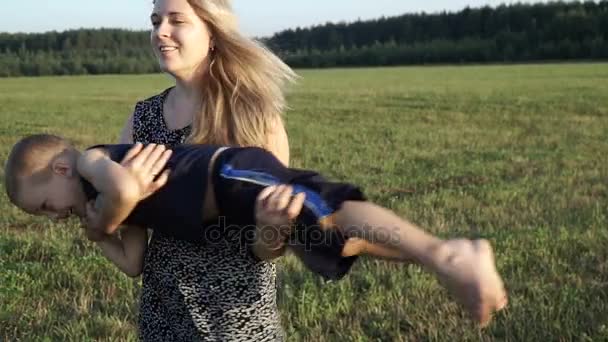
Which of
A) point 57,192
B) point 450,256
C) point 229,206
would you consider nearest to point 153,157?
point 229,206

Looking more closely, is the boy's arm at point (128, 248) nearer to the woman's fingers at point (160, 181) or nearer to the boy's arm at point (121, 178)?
the boy's arm at point (121, 178)

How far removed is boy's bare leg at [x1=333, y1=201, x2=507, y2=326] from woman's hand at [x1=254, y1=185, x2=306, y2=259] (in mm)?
174

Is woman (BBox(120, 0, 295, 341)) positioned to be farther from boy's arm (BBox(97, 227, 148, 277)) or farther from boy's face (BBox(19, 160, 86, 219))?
boy's face (BBox(19, 160, 86, 219))

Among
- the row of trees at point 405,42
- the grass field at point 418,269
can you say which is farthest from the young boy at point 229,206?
the row of trees at point 405,42

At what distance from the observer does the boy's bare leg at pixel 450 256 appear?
5.94 feet

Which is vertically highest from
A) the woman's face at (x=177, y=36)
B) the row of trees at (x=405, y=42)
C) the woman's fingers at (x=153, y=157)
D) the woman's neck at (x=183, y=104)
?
the woman's face at (x=177, y=36)

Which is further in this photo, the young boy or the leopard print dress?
the leopard print dress

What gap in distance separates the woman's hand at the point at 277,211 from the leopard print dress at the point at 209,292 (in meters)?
0.42

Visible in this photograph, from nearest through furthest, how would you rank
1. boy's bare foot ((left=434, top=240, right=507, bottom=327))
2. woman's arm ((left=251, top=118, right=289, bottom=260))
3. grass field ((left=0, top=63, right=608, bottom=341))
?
boy's bare foot ((left=434, top=240, right=507, bottom=327)) → woman's arm ((left=251, top=118, right=289, bottom=260)) → grass field ((left=0, top=63, right=608, bottom=341))

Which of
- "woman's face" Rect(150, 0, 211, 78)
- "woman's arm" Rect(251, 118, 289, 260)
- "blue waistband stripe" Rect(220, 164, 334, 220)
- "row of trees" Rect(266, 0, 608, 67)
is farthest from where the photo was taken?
"row of trees" Rect(266, 0, 608, 67)

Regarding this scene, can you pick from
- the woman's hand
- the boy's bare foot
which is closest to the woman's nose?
the woman's hand

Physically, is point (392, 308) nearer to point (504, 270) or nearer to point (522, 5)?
point (504, 270)

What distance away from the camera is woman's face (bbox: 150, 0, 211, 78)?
9.29ft

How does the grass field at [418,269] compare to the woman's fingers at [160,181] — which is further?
the grass field at [418,269]
